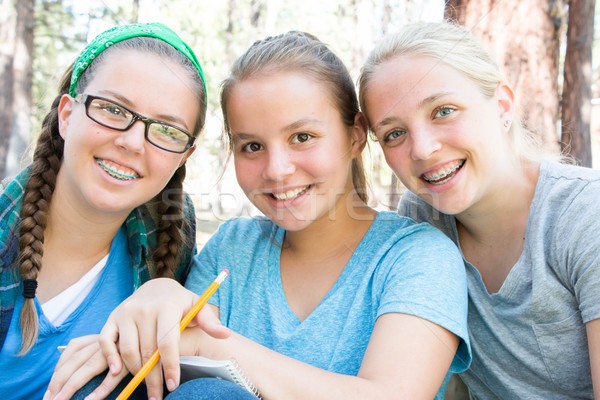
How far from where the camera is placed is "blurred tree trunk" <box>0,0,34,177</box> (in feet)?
26.4

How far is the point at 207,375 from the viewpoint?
1.20 metres

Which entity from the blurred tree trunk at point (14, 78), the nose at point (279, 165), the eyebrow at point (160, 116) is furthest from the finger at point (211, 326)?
the blurred tree trunk at point (14, 78)

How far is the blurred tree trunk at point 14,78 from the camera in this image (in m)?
8.04

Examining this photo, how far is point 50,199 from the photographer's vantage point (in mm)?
1942

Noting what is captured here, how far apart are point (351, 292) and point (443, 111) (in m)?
0.71

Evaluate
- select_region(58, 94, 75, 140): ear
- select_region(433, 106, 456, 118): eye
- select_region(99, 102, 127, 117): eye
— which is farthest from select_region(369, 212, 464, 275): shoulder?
select_region(58, 94, 75, 140): ear

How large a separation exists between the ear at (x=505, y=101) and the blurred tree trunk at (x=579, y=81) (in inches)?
90.5

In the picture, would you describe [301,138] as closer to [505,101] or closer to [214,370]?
[505,101]

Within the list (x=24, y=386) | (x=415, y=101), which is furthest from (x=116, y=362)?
(x=415, y=101)

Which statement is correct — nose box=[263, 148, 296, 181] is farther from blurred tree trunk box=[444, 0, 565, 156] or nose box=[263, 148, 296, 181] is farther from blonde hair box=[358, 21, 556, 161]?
blurred tree trunk box=[444, 0, 565, 156]

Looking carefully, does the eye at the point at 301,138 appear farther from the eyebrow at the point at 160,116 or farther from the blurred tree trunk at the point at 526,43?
the blurred tree trunk at the point at 526,43

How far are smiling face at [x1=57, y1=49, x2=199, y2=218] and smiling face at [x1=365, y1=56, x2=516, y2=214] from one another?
786 mm

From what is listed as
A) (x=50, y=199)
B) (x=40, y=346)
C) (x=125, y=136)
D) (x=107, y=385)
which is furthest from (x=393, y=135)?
(x=40, y=346)

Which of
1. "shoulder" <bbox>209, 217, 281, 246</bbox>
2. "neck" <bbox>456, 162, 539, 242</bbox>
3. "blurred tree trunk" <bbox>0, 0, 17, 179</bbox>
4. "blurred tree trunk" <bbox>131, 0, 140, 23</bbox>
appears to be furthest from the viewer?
"blurred tree trunk" <bbox>131, 0, 140, 23</bbox>
